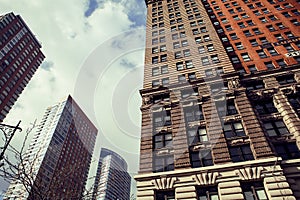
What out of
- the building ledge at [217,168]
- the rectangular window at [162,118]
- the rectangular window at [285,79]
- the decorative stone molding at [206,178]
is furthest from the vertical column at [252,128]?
the rectangular window at [162,118]

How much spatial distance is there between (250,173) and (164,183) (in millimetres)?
7205

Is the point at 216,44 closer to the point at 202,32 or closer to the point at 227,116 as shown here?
the point at 202,32

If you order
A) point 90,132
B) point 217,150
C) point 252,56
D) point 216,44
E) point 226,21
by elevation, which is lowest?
point 217,150

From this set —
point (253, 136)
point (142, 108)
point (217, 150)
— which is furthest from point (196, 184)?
point (142, 108)

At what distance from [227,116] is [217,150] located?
4.67 meters

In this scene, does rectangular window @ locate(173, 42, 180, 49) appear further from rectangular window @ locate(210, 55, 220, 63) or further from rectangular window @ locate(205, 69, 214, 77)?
rectangular window @ locate(205, 69, 214, 77)

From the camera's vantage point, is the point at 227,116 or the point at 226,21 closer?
the point at 227,116

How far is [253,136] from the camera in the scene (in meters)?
19.0

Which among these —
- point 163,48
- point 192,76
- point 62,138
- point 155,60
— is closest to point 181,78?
point 192,76

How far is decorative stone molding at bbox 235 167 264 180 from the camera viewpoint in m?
16.2

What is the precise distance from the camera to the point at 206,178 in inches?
671

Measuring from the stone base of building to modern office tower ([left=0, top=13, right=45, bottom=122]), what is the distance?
69049 millimetres

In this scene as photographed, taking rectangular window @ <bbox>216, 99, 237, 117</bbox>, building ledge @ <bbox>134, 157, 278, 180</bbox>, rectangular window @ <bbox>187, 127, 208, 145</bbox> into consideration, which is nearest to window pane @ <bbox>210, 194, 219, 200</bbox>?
building ledge @ <bbox>134, 157, 278, 180</bbox>

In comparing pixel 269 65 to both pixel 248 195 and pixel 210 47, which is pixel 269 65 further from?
pixel 248 195
